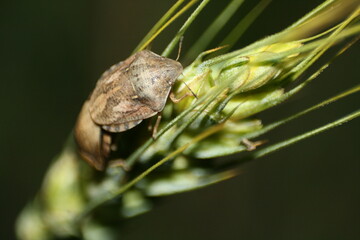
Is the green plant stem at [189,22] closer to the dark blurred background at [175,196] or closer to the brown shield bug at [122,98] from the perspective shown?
the brown shield bug at [122,98]

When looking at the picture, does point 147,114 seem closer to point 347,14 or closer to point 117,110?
point 117,110

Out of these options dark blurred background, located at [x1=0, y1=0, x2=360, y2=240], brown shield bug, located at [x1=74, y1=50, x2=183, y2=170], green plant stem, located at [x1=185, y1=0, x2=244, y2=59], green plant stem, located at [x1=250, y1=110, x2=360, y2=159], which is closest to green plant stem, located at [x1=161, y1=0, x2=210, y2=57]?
green plant stem, located at [x1=185, y1=0, x2=244, y2=59]

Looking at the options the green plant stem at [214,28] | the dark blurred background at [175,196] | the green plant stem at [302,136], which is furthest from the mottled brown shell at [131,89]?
the dark blurred background at [175,196]

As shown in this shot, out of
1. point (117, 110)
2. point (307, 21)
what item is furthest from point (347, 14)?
point (117, 110)

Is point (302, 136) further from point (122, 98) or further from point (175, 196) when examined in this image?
point (175, 196)

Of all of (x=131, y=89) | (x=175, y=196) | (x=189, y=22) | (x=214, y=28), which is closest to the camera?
(x=189, y=22)

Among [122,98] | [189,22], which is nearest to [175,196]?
[122,98]

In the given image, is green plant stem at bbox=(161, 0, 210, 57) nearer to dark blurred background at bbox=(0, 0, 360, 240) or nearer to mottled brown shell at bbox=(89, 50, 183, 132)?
mottled brown shell at bbox=(89, 50, 183, 132)
